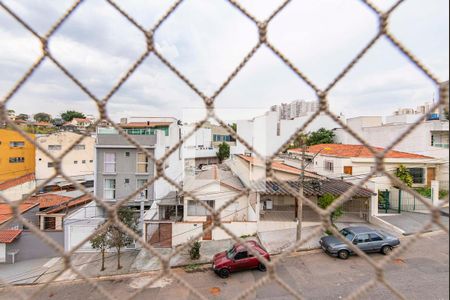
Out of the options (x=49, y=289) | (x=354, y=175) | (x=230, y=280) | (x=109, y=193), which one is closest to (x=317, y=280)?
(x=230, y=280)

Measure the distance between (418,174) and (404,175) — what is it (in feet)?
1.92

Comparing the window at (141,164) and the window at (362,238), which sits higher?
the window at (141,164)

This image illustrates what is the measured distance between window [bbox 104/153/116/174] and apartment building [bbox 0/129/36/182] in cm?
582

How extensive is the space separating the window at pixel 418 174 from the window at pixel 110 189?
882cm

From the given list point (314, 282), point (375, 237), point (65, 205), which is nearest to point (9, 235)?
point (65, 205)

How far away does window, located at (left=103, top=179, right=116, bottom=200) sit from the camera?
7.18 metres

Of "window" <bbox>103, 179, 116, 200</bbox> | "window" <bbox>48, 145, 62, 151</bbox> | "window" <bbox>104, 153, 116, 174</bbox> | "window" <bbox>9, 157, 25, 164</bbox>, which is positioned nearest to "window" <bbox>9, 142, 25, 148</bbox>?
"window" <bbox>9, 157, 25, 164</bbox>

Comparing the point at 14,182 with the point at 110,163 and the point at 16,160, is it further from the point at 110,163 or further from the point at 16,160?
the point at 110,163

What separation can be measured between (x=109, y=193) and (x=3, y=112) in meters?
7.33

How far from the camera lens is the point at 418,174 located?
6.62 metres

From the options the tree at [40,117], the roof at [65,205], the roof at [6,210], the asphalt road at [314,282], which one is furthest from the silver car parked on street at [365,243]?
the roof at [65,205]

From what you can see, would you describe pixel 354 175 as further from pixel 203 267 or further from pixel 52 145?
pixel 52 145

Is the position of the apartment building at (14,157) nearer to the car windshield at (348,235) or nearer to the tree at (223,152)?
the tree at (223,152)

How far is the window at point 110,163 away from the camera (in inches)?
283
